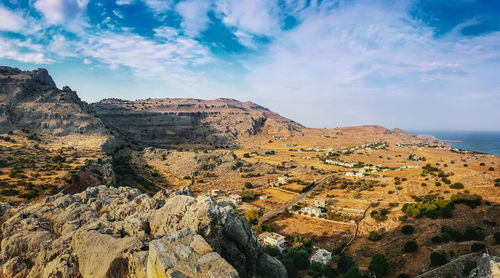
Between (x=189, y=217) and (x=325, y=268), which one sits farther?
(x=325, y=268)

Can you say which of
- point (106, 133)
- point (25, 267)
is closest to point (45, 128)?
point (106, 133)

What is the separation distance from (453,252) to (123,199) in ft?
89.5

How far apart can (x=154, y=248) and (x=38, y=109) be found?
83.5 metres

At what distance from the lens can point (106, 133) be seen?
7044 cm

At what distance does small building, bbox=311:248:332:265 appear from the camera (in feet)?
79.0

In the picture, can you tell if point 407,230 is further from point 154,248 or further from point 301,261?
point 154,248

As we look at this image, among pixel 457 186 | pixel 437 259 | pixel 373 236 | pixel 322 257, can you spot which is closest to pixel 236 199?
pixel 322 257

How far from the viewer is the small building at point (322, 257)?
24094mm

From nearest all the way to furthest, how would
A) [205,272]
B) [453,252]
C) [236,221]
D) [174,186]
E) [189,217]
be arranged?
[205,272] < [189,217] < [236,221] < [453,252] < [174,186]

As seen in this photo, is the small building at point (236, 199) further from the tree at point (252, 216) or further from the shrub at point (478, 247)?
the shrub at point (478, 247)

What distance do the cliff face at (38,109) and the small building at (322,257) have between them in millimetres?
68066

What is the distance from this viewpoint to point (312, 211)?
3769 cm

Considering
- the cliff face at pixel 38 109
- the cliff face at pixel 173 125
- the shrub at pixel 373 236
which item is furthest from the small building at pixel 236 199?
the cliff face at pixel 173 125

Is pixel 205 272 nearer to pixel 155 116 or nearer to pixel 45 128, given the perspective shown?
pixel 45 128
